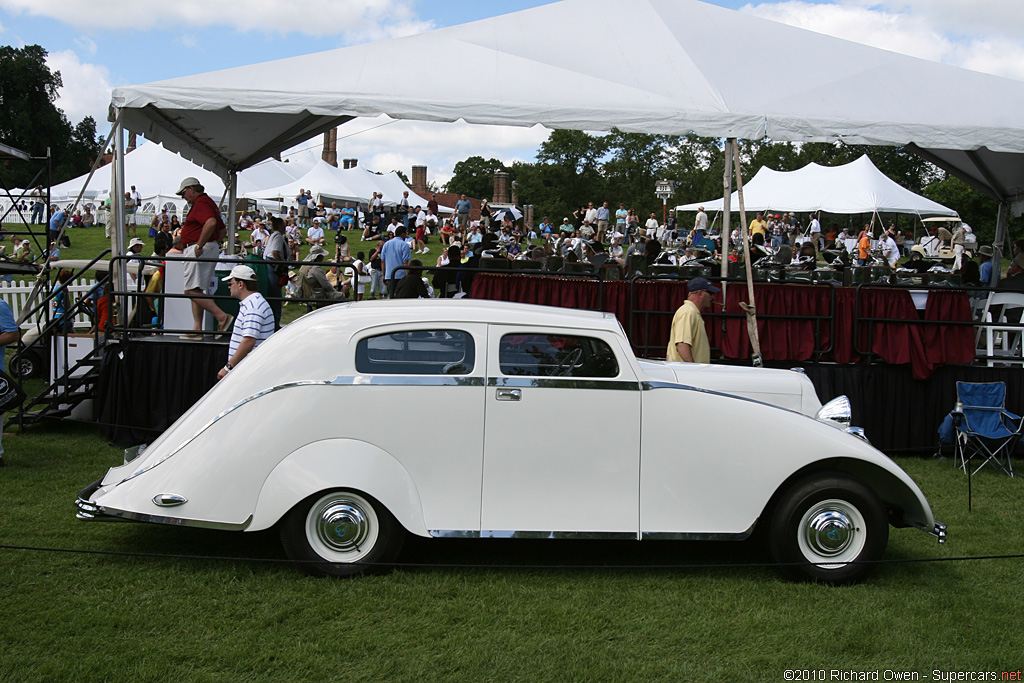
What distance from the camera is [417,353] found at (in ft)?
17.5

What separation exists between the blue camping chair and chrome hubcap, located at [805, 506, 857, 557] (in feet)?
12.8

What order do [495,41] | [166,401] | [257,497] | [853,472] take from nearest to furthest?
[257,497]
[853,472]
[166,401]
[495,41]

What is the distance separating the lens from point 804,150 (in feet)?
254

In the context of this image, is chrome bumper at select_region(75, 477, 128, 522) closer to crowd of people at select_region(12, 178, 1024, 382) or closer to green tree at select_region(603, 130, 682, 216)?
crowd of people at select_region(12, 178, 1024, 382)

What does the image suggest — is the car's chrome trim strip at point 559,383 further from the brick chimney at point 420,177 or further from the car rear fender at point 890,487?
the brick chimney at point 420,177

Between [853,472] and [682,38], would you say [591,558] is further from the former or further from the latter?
[682,38]

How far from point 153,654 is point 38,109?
296ft

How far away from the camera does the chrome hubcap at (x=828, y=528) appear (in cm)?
542

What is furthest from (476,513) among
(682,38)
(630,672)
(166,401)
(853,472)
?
(682,38)

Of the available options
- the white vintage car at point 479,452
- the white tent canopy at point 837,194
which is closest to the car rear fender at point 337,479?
the white vintage car at point 479,452

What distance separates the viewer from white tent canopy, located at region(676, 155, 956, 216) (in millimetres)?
28922

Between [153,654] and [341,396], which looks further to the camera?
[341,396]

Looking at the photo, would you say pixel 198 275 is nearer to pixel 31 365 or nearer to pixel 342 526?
pixel 31 365

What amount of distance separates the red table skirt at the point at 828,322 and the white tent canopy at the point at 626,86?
1706mm
